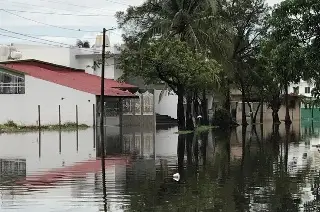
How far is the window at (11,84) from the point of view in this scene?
44.8m

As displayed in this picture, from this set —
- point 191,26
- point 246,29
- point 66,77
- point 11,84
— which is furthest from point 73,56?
point 191,26

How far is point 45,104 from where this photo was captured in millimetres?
44250

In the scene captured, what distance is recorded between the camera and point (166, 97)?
56.9 meters

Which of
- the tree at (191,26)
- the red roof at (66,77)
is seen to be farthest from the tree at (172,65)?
the red roof at (66,77)

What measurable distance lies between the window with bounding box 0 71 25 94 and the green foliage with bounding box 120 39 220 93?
1056cm

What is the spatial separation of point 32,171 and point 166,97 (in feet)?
134

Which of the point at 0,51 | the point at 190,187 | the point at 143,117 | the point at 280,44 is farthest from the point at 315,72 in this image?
the point at 0,51

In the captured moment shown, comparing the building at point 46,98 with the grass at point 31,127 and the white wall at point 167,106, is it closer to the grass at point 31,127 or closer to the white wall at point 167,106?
the grass at point 31,127

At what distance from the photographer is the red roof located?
147 feet

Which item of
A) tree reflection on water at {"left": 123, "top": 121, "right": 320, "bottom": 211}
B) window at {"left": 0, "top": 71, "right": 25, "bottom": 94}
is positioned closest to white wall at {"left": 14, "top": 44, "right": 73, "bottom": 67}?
window at {"left": 0, "top": 71, "right": 25, "bottom": 94}

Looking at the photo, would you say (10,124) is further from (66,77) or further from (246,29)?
(246,29)

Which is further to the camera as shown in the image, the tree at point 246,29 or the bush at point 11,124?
the tree at point 246,29

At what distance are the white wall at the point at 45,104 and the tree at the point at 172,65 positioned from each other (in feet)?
21.7

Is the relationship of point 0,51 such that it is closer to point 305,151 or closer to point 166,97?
point 166,97
